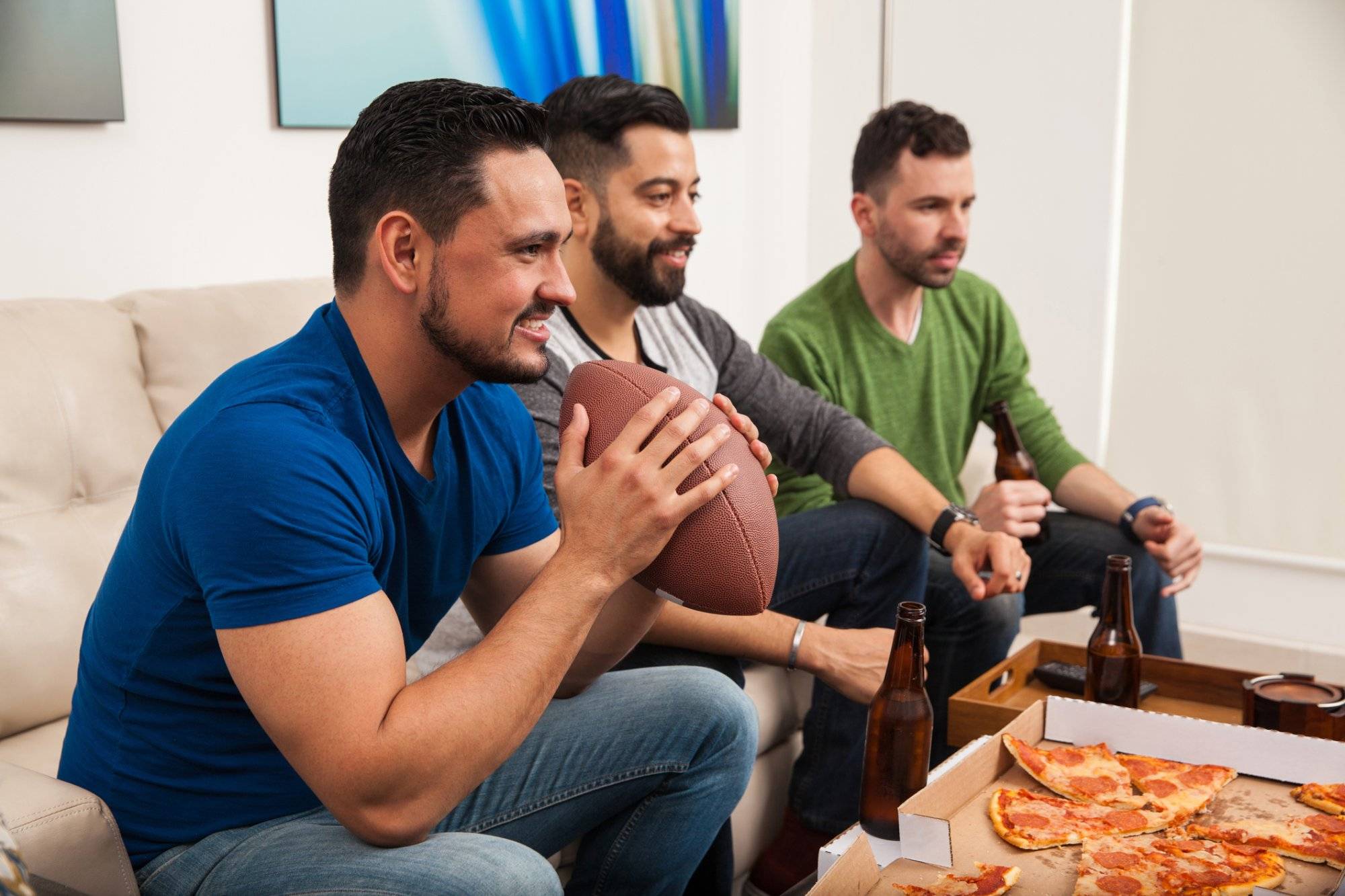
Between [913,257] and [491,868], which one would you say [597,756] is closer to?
[491,868]

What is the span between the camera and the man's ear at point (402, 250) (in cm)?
125

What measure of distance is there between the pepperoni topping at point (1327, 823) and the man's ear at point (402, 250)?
1.02 m

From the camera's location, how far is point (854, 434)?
2.22 m

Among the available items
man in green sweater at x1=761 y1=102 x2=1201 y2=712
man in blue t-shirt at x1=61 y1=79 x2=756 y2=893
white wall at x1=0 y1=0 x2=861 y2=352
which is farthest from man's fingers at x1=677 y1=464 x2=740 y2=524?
white wall at x1=0 y1=0 x2=861 y2=352

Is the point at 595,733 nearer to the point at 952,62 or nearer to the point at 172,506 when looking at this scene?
the point at 172,506

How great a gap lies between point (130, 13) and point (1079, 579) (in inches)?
74.8

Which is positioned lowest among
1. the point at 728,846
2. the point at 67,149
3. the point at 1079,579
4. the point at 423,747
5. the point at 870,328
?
the point at 728,846

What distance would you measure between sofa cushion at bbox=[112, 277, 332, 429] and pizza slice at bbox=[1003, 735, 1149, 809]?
1.17 meters

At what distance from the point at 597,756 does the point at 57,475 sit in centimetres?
81

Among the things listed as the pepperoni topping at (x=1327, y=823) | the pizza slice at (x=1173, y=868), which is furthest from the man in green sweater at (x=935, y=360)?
the pizza slice at (x=1173, y=868)

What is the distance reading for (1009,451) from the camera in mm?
2600

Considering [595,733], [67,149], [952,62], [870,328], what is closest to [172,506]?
[595,733]

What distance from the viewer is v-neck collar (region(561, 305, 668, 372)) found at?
2.00 metres

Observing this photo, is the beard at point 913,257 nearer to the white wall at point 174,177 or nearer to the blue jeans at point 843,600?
the blue jeans at point 843,600
